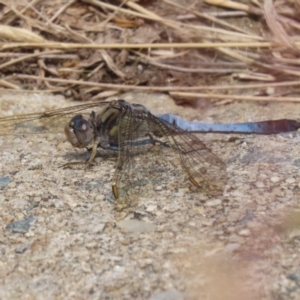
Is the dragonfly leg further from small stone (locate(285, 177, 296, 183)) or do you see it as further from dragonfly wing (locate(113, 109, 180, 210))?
small stone (locate(285, 177, 296, 183))

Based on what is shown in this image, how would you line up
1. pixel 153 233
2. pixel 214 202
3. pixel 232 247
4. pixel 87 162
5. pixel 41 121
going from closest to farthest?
pixel 232 247 → pixel 153 233 → pixel 214 202 → pixel 87 162 → pixel 41 121

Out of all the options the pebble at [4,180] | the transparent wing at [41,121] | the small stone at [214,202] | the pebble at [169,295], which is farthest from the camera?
the transparent wing at [41,121]

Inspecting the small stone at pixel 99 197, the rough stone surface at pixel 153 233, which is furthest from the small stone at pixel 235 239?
the small stone at pixel 99 197

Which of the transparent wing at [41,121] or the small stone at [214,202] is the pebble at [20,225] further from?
the transparent wing at [41,121]

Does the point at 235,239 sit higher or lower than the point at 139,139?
lower

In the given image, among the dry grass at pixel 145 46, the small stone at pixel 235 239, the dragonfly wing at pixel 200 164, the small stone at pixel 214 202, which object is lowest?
the small stone at pixel 235 239

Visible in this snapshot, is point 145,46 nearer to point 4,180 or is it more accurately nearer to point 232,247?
point 4,180

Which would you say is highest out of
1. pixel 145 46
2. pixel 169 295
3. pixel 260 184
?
pixel 145 46

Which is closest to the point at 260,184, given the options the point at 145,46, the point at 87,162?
the point at 87,162
